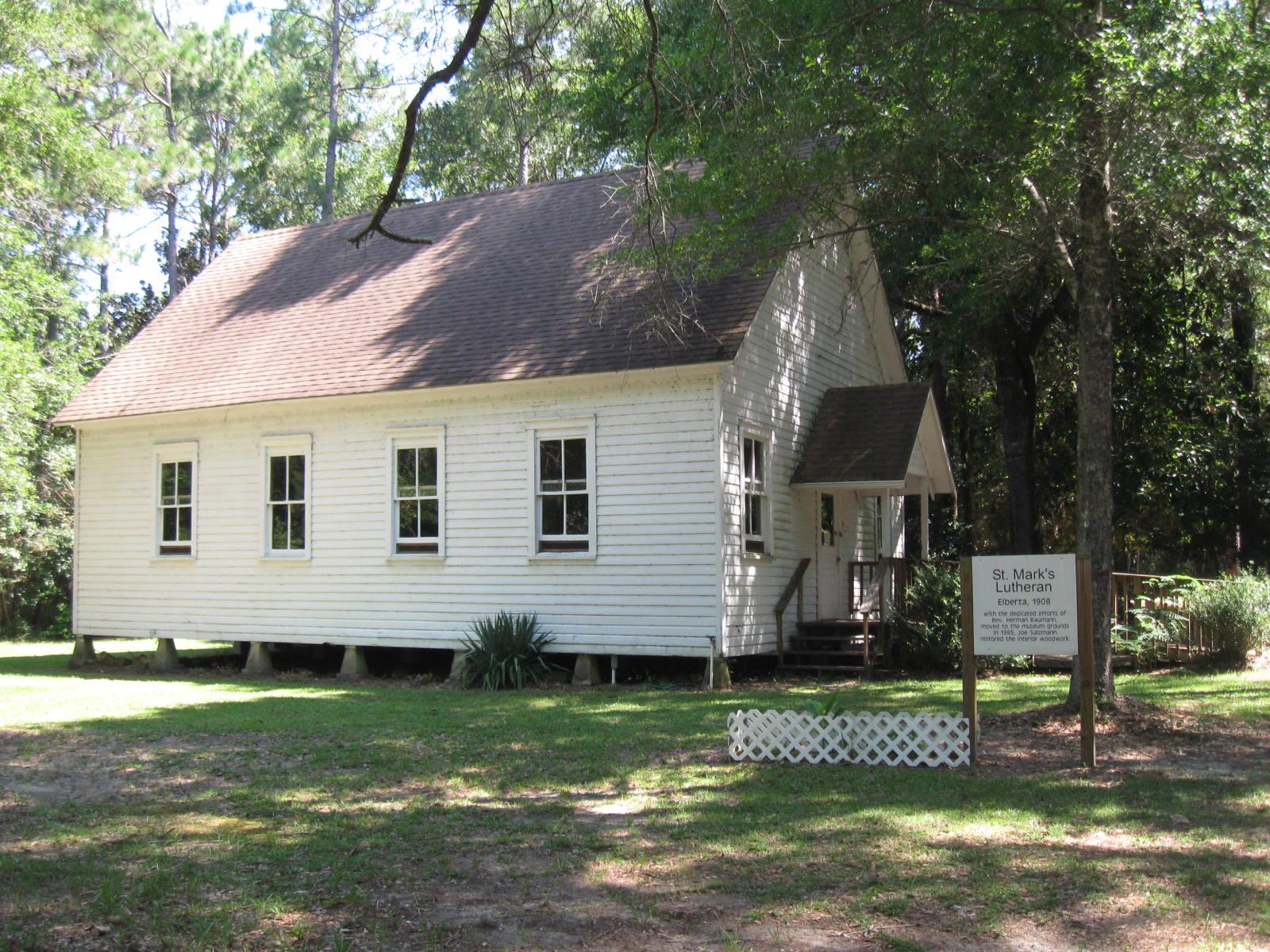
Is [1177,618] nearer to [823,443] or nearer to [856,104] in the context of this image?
[823,443]

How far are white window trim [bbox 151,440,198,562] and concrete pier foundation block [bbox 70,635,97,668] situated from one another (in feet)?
7.75

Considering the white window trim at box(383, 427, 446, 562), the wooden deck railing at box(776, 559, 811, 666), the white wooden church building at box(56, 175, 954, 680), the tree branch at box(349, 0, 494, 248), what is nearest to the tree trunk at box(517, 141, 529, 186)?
the white wooden church building at box(56, 175, 954, 680)

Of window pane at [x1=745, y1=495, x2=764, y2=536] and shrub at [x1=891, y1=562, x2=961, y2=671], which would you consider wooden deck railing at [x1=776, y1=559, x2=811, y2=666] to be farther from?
shrub at [x1=891, y1=562, x2=961, y2=671]

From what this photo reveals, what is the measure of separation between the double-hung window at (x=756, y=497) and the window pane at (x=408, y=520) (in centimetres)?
476

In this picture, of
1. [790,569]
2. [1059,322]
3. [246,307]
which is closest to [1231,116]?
[790,569]

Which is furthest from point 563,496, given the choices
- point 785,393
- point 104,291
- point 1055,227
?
point 104,291

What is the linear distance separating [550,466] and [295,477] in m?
4.53

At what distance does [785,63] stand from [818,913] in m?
9.15

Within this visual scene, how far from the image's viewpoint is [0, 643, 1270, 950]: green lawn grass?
5.54 metres

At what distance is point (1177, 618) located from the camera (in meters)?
16.5

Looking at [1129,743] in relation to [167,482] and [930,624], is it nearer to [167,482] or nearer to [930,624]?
[930,624]

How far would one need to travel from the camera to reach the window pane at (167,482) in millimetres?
19578

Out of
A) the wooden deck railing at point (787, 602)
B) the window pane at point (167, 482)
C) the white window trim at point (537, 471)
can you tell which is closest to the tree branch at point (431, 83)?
the white window trim at point (537, 471)

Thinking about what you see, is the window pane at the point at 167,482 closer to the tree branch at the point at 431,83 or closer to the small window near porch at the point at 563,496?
the small window near porch at the point at 563,496
